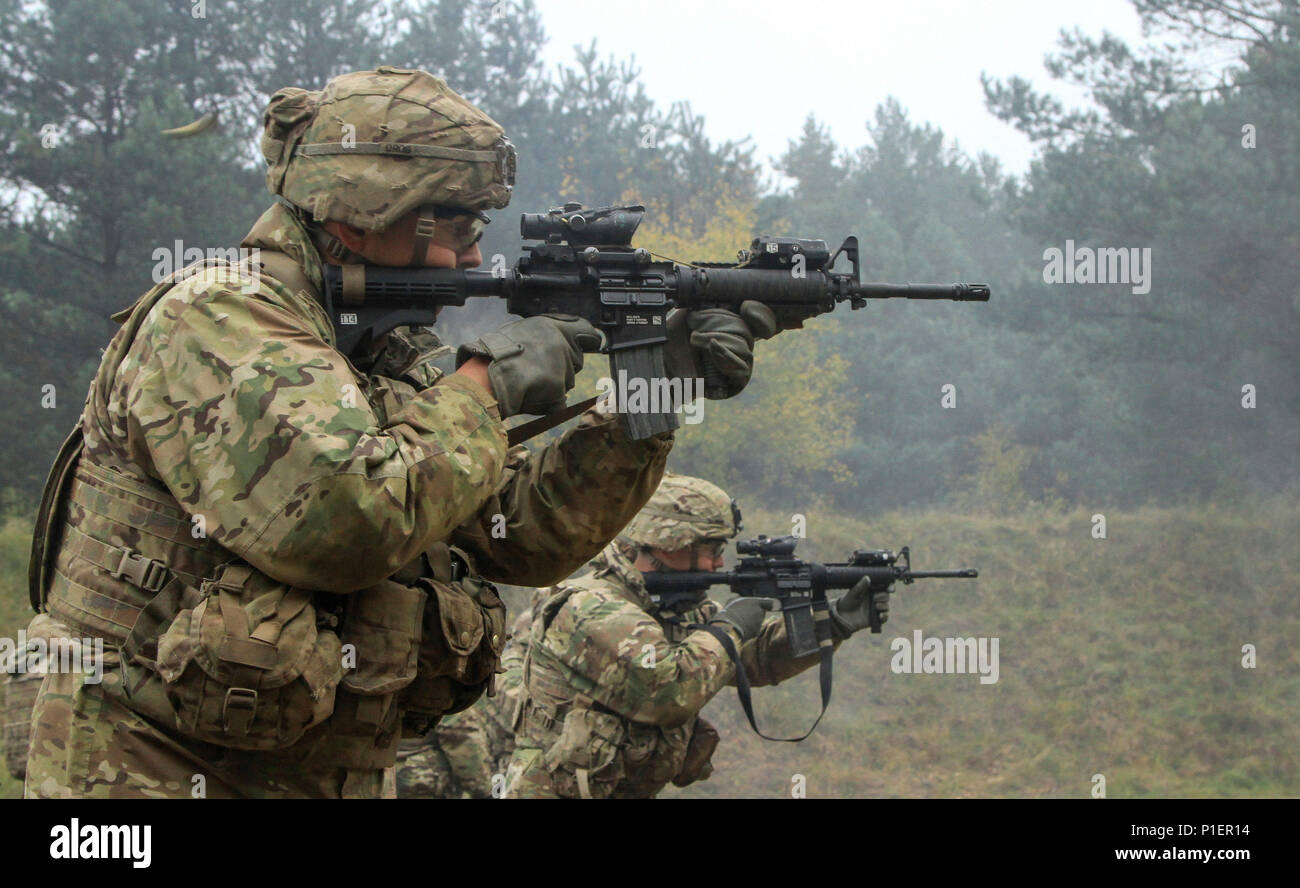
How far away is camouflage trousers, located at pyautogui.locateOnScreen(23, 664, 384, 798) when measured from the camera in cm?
260

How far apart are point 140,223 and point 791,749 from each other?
31.6 feet

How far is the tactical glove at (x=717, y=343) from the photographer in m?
3.37

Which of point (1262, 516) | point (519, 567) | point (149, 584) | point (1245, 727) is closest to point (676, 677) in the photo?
point (519, 567)

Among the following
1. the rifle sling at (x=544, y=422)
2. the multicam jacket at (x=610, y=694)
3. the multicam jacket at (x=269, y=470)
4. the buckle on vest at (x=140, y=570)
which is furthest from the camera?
the multicam jacket at (x=610, y=694)

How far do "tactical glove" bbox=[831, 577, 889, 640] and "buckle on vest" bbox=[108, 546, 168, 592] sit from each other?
4564mm

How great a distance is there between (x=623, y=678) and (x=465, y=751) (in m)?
1.84

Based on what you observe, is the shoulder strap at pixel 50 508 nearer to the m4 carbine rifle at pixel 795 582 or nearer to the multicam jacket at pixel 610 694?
the multicam jacket at pixel 610 694

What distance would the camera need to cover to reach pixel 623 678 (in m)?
5.91

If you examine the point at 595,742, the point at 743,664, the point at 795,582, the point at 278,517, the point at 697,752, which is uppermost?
the point at 278,517

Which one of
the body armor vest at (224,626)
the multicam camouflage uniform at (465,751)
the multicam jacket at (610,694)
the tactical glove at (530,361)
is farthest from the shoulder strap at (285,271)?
the multicam camouflage uniform at (465,751)

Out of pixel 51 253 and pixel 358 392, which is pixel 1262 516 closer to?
pixel 51 253

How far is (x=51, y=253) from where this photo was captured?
47.5 ft

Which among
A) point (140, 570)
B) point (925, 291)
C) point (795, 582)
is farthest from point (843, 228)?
point (140, 570)

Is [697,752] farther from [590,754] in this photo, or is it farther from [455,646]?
[455,646]
